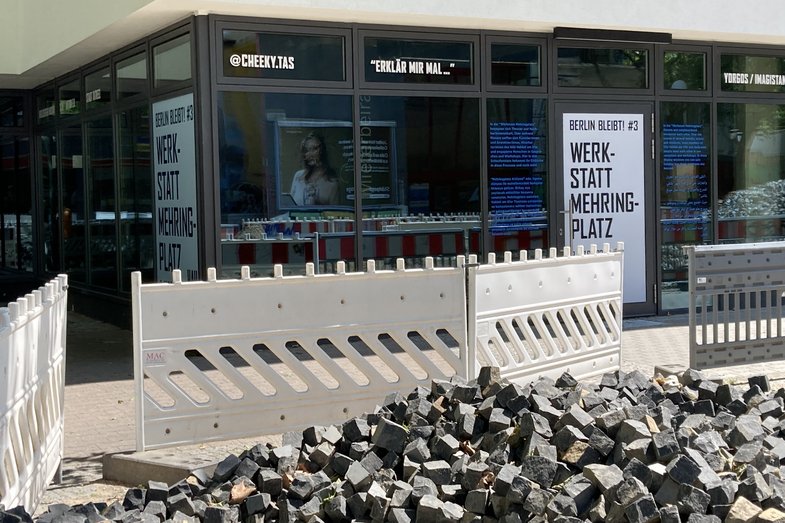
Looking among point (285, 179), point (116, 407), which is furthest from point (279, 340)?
point (285, 179)

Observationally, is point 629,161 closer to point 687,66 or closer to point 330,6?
point 687,66

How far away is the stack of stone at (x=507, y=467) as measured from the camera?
4707 millimetres

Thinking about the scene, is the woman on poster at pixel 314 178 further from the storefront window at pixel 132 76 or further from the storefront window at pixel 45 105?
the storefront window at pixel 45 105

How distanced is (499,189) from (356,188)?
1.89 m

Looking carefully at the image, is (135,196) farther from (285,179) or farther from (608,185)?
(608,185)

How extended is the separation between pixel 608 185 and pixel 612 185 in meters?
0.06

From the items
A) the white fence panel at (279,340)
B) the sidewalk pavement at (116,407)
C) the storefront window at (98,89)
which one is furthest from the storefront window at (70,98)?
the white fence panel at (279,340)

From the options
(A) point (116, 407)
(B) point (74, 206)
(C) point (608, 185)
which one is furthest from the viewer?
(B) point (74, 206)

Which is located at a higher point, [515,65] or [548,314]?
[515,65]

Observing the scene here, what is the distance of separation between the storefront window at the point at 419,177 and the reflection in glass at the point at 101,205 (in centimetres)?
416

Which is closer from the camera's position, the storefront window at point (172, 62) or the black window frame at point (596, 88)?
the storefront window at point (172, 62)

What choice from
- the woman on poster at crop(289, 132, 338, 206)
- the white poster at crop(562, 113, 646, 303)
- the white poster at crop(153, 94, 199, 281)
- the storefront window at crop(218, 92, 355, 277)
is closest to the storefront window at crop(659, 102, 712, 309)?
the white poster at crop(562, 113, 646, 303)

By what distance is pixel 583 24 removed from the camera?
12.7 meters

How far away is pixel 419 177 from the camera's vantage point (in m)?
12.4
